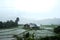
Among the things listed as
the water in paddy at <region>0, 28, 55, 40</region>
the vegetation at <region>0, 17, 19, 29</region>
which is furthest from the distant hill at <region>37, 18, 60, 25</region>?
the vegetation at <region>0, 17, 19, 29</region>

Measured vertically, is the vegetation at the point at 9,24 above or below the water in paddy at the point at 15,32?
above

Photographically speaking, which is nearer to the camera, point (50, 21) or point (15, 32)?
point (15, 32)

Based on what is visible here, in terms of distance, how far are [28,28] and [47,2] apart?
50 cm

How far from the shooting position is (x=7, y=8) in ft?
6.19

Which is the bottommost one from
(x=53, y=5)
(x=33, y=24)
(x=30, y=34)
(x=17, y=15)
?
(x=30, y=34)

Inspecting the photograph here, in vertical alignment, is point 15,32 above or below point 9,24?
below

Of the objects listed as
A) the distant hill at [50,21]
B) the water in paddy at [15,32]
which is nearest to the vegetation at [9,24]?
the water in paddy at [15,32]

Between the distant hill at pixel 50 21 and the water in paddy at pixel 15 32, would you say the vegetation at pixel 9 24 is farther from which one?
the distant hill at pixel 50 21

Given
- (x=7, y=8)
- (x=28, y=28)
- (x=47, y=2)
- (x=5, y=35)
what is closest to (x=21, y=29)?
(x=28, y=28)

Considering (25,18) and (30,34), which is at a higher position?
(25,18)

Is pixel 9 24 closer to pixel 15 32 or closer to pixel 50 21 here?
pixel 15 32

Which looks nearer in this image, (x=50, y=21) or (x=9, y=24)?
(x=9, y=24)

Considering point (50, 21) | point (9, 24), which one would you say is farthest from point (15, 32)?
point (50, 21)

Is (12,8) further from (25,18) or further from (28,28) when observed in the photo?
(28,28)
